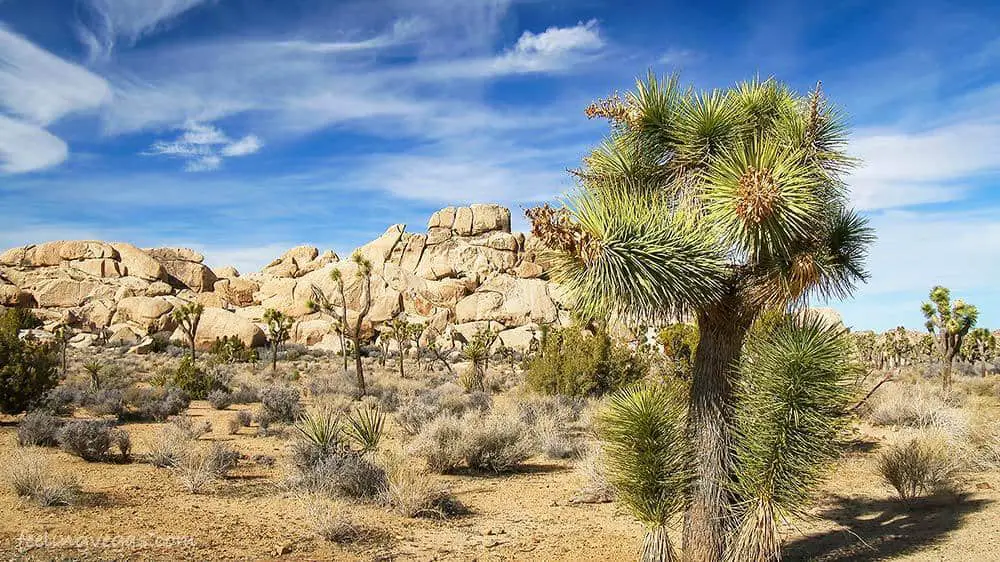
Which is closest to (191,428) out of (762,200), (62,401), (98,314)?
(62,401)

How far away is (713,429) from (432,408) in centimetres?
1097

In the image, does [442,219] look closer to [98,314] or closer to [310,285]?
[310,285]

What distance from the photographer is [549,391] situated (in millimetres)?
21266

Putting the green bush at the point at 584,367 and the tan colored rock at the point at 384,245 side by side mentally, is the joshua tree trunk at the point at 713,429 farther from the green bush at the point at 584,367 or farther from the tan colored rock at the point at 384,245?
the tan colored rock at the point at 384,245

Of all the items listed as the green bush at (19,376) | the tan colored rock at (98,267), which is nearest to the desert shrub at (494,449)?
the green bush at (19,376)

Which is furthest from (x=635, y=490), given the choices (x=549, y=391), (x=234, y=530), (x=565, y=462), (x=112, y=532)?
(x=549, y=391)

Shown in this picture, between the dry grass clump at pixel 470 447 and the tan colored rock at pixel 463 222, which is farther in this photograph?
the tan colored rock at pixel 463 222

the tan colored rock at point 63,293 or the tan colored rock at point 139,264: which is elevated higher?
the tan colored rock at point 139,264

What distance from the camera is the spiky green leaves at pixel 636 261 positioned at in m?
5.43

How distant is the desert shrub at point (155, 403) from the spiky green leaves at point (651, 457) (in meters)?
14.4

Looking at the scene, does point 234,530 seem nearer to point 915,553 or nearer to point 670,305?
point 670,305

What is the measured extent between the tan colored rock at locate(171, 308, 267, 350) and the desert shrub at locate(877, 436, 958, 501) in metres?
54.9

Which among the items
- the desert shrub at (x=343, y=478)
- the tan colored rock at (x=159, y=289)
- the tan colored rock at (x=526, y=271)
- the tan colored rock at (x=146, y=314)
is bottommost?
the desert shrub at (x=343, y=478)

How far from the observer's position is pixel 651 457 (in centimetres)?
648
